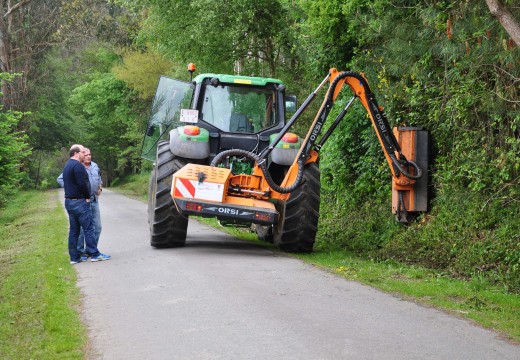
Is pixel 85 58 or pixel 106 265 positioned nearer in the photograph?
pixel 106 265

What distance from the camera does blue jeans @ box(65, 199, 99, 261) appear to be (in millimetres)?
13836

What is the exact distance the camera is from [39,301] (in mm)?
10219

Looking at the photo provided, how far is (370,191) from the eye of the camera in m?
17.0

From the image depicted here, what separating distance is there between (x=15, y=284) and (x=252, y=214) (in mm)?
3826

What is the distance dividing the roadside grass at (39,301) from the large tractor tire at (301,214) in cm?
367

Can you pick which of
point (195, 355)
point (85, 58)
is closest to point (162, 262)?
point (195, 355)

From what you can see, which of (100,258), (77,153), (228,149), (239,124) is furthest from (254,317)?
(239,124)

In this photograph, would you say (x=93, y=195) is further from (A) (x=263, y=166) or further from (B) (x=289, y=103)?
(B) (x=289, y=103)

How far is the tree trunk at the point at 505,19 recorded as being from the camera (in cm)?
858

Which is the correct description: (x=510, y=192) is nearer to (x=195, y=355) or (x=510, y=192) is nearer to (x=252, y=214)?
(x=252, y=214)

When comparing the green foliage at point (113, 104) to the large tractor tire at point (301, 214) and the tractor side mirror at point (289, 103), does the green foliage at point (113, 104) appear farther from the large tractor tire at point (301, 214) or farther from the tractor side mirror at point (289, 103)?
the large tractor tire at point (301, 214)

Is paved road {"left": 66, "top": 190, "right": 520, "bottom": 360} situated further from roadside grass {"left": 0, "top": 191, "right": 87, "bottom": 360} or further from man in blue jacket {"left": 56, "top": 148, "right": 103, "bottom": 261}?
man in blue jacket {"left": 56, "top": 148, "right": 103, "bottom": 261}

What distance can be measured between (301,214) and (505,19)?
6.50m

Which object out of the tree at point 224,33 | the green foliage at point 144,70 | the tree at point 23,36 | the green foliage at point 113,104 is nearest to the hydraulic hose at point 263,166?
the tree at point 224,33
